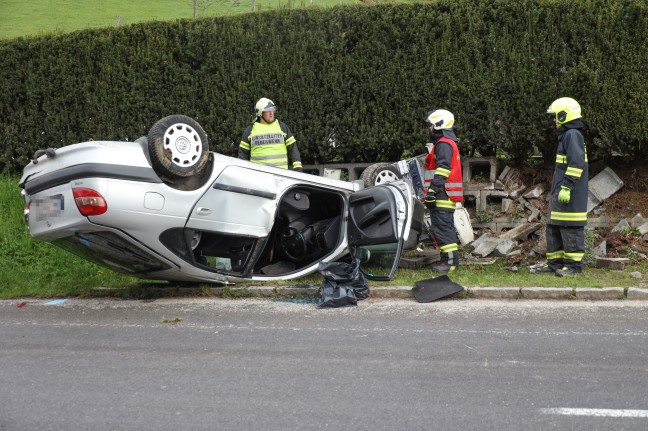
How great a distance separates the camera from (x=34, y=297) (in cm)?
891

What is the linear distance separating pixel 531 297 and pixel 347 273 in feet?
6.03

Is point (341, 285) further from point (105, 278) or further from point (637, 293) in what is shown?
point (105, 278)

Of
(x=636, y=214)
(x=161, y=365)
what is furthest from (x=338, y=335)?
(x=636, y=214)

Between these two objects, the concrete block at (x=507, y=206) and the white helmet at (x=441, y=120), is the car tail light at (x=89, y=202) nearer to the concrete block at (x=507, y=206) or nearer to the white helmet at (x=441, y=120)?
the white helmet at (x=441, y=120)

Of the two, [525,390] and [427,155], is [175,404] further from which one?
[427,155]

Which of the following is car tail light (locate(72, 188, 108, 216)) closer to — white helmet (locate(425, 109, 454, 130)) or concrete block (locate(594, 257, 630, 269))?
white helmet (locate(425, 109, 454, 130))

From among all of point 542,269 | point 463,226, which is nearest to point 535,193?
point 463,226

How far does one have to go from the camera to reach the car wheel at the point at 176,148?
7246 millimetres

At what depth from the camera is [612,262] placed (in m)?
8.87

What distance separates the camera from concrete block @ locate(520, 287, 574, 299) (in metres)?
7.69

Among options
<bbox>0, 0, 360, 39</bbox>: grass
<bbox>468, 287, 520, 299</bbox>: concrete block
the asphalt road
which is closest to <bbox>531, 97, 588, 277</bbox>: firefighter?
<bbox>468, 287, 520, 299</bbox>: concrete block

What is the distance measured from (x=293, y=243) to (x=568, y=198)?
3061 mm

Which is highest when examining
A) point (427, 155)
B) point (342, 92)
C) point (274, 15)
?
point (274, 15)

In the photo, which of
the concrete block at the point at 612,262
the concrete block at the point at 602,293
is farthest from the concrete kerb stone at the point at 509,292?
the concrete block at the point at 612,262
